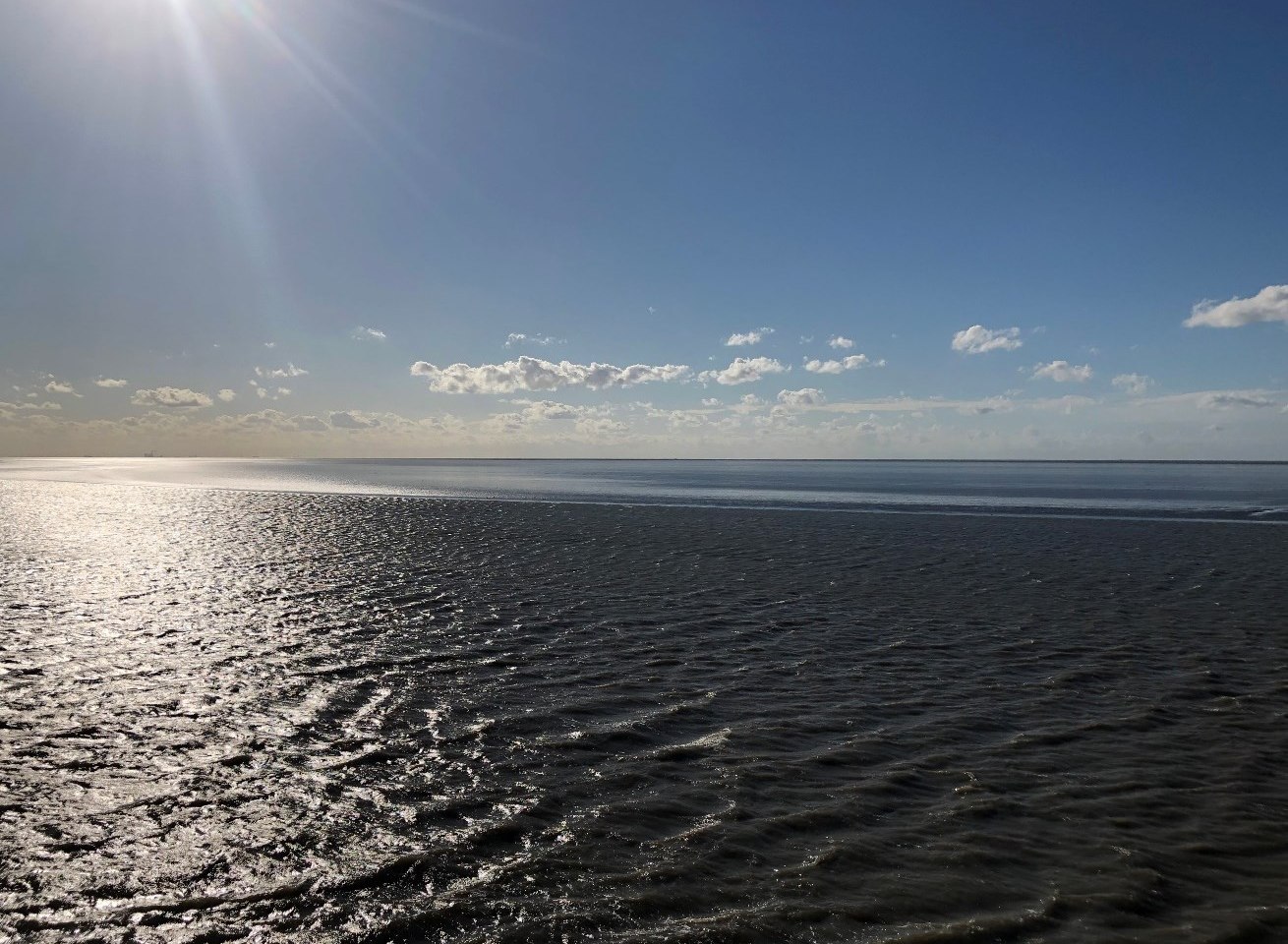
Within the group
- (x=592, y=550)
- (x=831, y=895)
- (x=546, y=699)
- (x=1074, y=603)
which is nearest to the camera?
(x=831, y=895)

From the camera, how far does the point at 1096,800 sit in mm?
9188

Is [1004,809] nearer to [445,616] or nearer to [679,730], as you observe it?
[679,730]

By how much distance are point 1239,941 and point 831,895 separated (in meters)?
3.30

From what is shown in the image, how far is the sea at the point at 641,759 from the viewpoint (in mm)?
6957

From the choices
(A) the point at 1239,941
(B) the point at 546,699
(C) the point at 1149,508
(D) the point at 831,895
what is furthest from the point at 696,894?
(C) the point at 1149,508

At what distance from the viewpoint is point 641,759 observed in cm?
1051

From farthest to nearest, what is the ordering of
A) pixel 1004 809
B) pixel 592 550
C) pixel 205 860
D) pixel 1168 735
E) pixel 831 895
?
pixel 592 550 < pixel 1168 735 < pixel 1004 809 < pixel 205 860 < pixel 831 895

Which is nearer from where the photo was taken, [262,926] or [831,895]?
[262,926]

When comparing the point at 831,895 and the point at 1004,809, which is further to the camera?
the point at 1004,809

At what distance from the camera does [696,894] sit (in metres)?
7.09

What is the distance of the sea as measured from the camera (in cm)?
696

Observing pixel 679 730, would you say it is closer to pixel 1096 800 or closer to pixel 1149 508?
pixel 1096 800

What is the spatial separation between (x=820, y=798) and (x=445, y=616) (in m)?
13.2

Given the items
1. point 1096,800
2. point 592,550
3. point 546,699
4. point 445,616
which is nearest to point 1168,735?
point 1096,800
